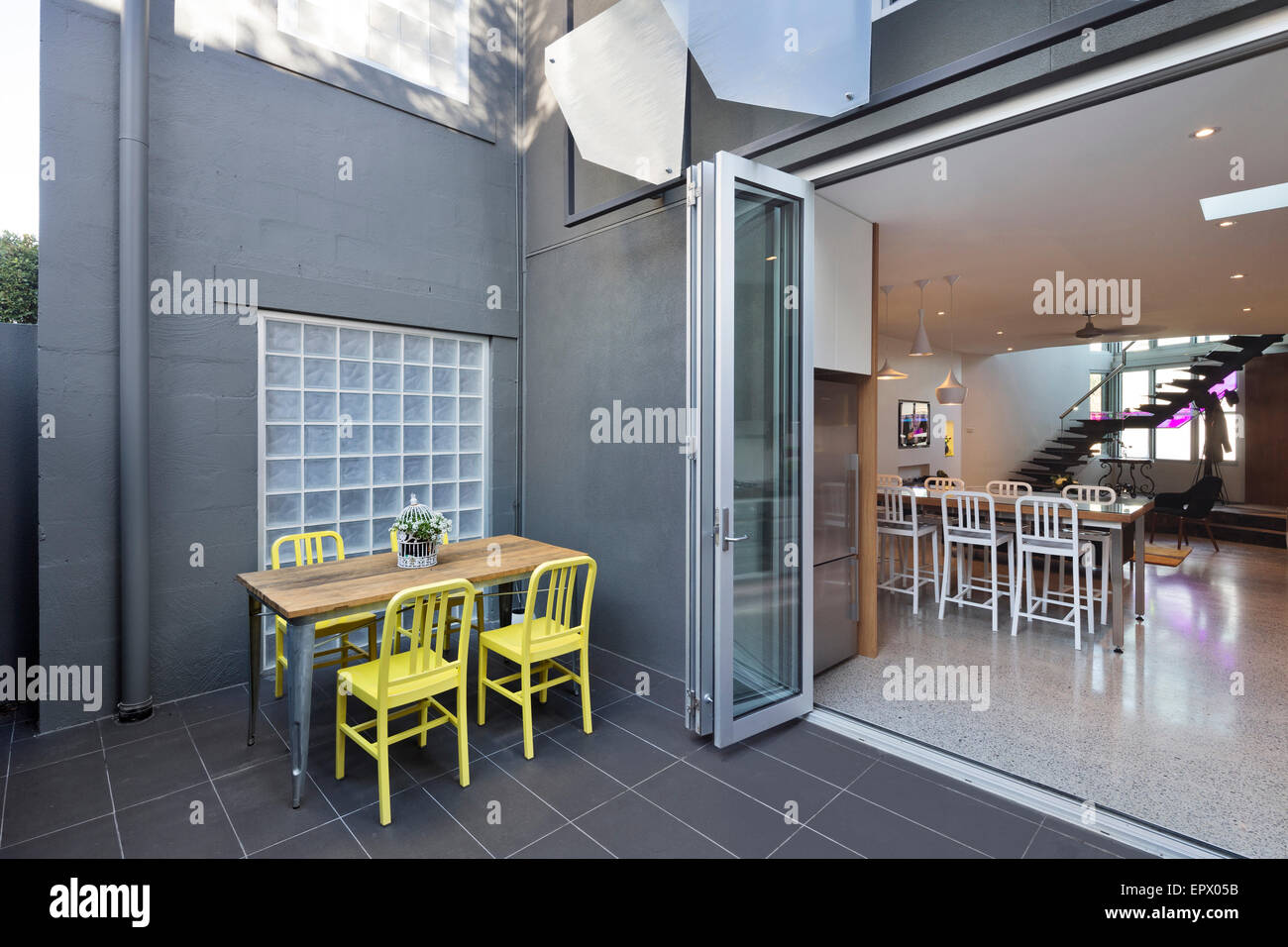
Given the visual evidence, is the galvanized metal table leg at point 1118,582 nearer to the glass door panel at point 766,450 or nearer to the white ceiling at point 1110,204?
the white ceiling at point 1110,204

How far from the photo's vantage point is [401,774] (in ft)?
7.95

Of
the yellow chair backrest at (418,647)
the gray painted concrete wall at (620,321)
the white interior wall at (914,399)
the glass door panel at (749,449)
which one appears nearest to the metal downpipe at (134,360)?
the yellow chair backrest at (418,647)

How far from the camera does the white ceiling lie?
2.46 m

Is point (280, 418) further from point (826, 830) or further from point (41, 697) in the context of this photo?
point (826, 830)

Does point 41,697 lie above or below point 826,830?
above

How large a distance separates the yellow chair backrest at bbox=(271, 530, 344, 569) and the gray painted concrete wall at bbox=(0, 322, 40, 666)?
3.43 ft

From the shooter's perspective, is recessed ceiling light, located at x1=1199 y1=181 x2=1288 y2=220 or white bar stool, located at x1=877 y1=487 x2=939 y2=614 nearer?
recessed ceiling light, located at x1=1199 y1=181 x2=1288 y2=220

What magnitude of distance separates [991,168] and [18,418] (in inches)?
189

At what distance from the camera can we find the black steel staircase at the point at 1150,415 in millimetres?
8461

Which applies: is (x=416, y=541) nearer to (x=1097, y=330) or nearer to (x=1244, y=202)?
(x=1244, y=202)

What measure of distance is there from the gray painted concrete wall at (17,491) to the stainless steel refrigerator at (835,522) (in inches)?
153

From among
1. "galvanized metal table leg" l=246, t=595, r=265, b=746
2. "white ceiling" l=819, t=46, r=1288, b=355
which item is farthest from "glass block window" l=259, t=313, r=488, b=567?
"white ceiling" l=819, t=46, r=1288, b=355

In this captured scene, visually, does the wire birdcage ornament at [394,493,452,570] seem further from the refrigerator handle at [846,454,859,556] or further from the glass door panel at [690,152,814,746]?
the refrigerator handle at [846,454,859,556]
